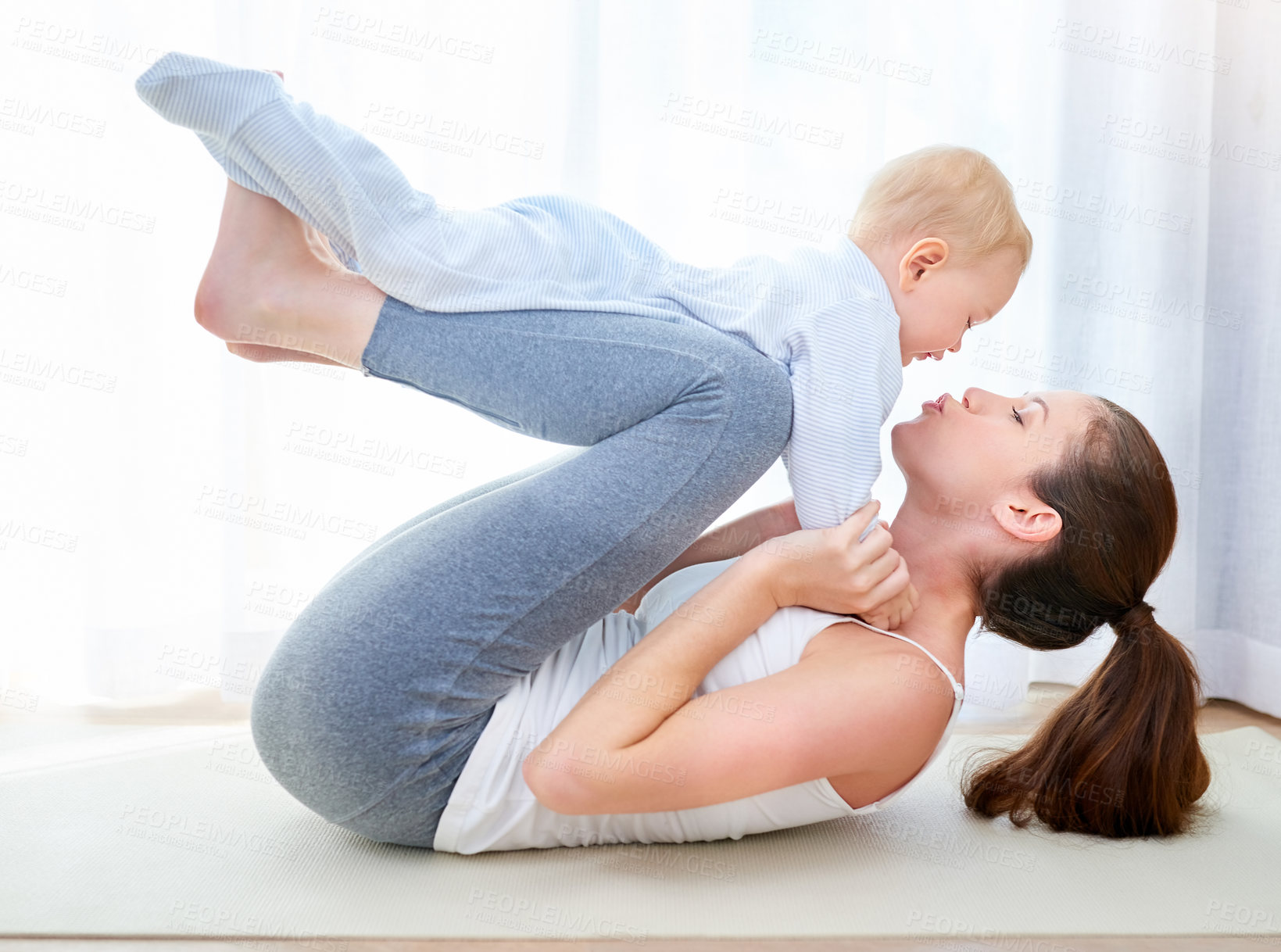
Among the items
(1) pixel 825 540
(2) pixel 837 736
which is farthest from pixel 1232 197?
(2) pixel 837 736

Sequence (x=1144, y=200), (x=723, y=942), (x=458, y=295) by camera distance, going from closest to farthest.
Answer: (x=723, y=942)
(x=458, y=295)
(x=1144, y=200)

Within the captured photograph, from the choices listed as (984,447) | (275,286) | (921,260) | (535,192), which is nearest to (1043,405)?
(984,447)

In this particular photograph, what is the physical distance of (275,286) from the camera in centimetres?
116

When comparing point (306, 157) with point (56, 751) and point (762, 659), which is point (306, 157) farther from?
point (56, 751)

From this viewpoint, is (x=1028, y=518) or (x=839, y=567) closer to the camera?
(x=839, y=567)

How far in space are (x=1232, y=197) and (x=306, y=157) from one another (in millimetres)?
2034

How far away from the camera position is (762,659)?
4.05 feet

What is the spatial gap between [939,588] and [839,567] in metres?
0.23

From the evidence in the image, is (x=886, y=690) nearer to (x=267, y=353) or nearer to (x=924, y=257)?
(x=924, y=257)

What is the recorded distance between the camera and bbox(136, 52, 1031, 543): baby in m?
1.08

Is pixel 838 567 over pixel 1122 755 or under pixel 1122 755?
over

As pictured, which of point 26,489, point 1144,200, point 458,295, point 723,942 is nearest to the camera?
point 723,942

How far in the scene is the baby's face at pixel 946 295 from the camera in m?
1.31

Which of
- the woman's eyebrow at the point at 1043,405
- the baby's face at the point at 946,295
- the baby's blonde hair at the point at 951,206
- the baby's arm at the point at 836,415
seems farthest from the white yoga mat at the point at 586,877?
the baby's blonde hair at the point at 951,206
